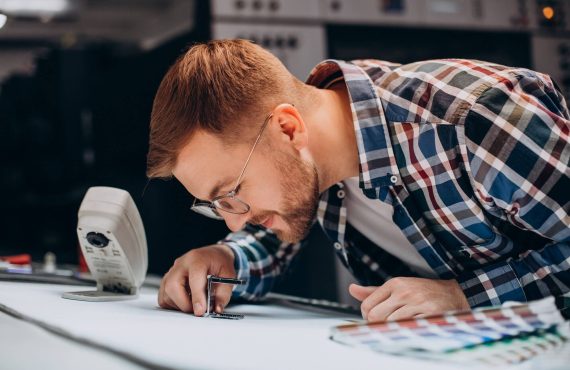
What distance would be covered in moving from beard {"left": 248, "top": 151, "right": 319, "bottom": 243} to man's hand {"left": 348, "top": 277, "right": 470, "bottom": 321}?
0.83ft

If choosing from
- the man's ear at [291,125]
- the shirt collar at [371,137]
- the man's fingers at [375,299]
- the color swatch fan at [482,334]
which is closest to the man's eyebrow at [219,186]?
the man's ear at [291,125]

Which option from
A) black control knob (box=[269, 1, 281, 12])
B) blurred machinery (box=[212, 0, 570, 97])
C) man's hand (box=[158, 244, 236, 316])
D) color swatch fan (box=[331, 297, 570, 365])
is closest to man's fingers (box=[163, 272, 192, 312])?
man's hand (box=[158, 244, 236, 316])

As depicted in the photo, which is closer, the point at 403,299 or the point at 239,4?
the point at 403,299

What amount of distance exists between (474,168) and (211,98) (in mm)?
464

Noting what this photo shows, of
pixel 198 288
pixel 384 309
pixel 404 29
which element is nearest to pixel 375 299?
pixel 384 309

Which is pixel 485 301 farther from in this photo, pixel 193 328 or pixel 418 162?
pixel 193 328

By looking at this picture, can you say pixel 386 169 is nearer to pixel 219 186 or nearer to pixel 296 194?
pixel 296 194

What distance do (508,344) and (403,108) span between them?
653 mm

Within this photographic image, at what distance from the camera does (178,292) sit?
125 cm

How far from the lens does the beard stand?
4.37 ft

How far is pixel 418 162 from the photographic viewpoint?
4.15 feet

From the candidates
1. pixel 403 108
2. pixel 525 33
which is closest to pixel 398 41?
pixel 525 33

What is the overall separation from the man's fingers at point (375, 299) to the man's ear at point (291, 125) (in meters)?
0.36

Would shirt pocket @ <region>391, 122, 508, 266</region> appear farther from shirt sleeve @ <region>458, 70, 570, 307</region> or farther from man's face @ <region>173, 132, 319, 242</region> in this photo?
man's face @ <region>173, 132, 319, 242</region>
